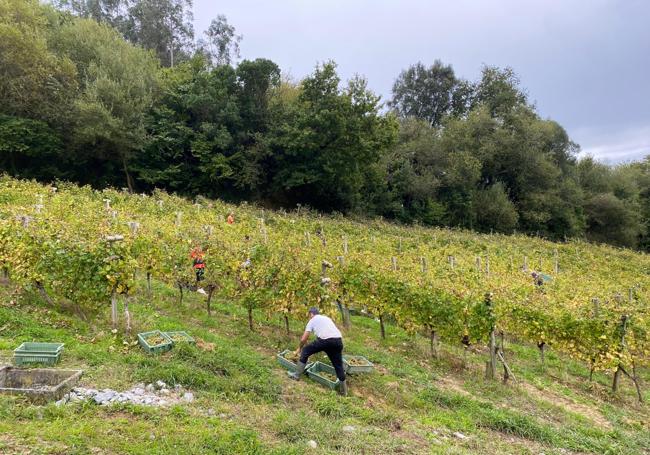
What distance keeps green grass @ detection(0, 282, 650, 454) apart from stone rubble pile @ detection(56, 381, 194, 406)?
0.16m

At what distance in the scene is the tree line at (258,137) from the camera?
24391mm

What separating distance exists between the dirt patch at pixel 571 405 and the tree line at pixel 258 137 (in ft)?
72.4

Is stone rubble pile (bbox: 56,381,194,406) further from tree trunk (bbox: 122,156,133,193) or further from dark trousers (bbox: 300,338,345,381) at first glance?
tree trunk (bbox: 122,156,133,193)

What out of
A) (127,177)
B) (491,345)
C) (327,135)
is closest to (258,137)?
(327,135)

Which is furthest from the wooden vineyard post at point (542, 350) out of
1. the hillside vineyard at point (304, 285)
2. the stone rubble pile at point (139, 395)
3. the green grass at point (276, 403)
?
the stone rubble pile at point (139, 395)

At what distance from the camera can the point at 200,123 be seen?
29.0 metres

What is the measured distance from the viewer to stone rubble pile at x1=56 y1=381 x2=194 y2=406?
5.05 m

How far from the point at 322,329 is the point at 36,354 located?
4062 millimetres

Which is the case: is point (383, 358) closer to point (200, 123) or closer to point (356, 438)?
point (356, 438)

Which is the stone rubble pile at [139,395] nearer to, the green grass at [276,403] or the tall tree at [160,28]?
the green grass at [276,403]

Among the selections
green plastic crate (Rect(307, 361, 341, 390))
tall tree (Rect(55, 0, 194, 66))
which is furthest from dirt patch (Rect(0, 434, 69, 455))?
tall tree (Rect(55, 0, 194, 66))

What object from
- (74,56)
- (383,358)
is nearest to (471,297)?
(383,358)

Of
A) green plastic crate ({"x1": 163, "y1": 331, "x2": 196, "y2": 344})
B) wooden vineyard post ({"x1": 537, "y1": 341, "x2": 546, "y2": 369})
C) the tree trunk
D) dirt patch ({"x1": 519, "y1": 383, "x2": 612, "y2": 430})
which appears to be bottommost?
dirt patch ({"x1": 519, "y1": 383, "x2": 612, "y2": 430})

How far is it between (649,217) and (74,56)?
5662cm
